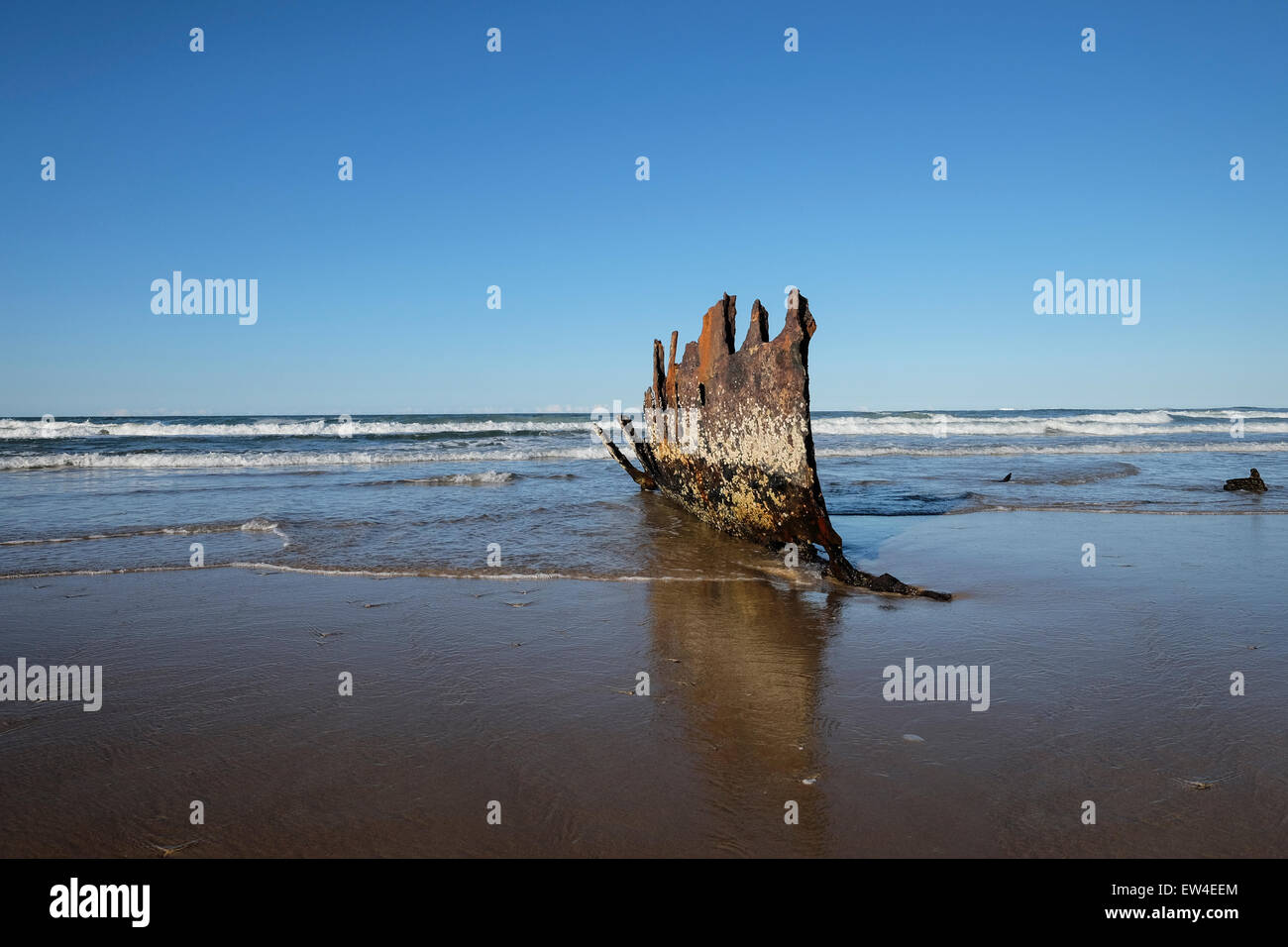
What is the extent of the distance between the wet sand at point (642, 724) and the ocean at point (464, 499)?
0.98 metres

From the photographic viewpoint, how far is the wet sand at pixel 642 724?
6.55 ft

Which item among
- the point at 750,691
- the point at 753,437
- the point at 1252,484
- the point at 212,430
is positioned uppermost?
the point at 212,430

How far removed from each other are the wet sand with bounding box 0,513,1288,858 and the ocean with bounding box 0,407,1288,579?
983mm

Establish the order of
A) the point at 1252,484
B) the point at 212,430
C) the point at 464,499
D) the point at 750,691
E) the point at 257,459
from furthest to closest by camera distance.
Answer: the point at 212,430
the point at 257,459
the point at 1252,484
the point at 464,499
the point at 750,691

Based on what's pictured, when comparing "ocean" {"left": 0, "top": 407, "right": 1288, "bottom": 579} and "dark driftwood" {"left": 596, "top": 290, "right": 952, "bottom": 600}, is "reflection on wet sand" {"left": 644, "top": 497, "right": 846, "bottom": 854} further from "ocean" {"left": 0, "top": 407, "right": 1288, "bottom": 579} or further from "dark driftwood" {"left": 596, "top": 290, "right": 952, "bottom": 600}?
"ocean" {"left": 0, "top": 407, "right": 1288, "bottom": 579}

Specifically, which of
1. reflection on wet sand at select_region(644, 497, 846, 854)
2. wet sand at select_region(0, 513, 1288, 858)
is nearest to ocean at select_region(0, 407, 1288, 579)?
reflection on wet sand at select_region(644, 497, 846, 854)

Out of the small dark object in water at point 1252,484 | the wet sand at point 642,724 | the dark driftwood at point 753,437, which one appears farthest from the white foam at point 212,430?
the wet sand at point 642,724

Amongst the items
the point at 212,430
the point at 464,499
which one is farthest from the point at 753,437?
the point at 212,430

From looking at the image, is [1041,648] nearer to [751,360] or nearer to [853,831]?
[853,831]

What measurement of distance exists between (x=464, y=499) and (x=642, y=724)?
23.9 feet

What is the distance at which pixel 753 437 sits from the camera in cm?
537

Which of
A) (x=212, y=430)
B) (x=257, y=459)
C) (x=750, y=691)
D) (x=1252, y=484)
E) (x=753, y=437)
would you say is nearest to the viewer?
(x=750, y=691)

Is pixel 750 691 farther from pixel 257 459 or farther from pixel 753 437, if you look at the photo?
pixel 257 459
